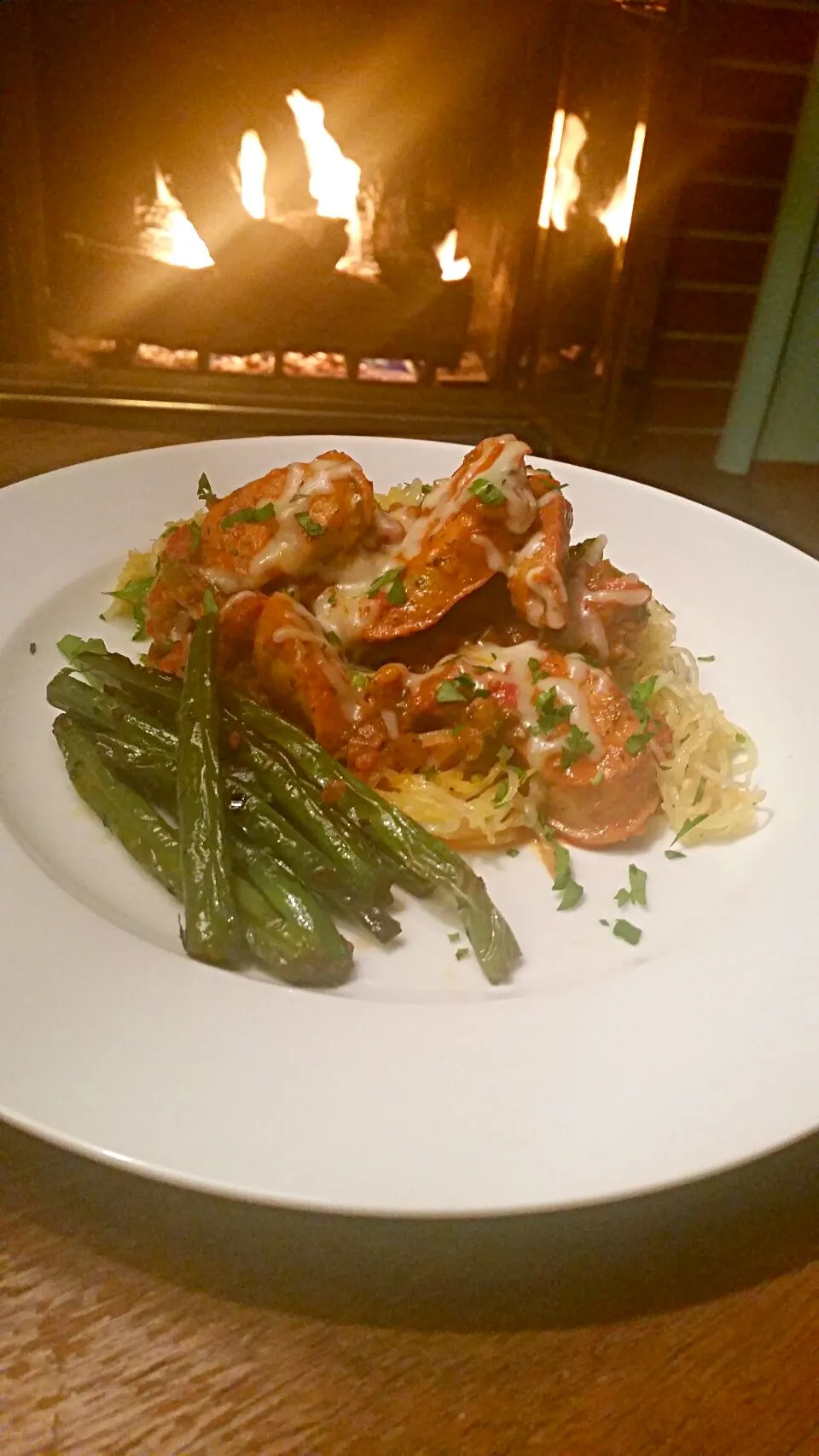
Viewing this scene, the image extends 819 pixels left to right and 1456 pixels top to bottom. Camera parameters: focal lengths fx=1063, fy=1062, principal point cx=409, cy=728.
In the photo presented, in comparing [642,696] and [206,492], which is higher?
[206,492]

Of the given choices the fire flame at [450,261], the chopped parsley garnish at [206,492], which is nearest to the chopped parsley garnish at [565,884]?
the chopped parsley garnish at [206,492]

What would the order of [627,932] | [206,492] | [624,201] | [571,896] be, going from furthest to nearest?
[624,201] → [206,492] → [571,896] → [627,932]

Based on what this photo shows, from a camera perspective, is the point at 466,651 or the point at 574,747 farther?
the point at 466,651

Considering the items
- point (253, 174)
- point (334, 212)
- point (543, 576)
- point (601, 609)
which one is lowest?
point (601, 609)

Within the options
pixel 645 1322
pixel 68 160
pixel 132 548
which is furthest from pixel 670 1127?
pixel 68 160

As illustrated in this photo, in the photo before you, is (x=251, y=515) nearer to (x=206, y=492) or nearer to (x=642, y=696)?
(x=206, y=492)

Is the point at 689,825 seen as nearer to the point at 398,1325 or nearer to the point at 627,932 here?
the point at 627,932

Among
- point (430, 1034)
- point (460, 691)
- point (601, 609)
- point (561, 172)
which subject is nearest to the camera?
point (430, 1034)

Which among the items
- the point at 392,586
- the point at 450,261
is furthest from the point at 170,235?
the point at 392,586
